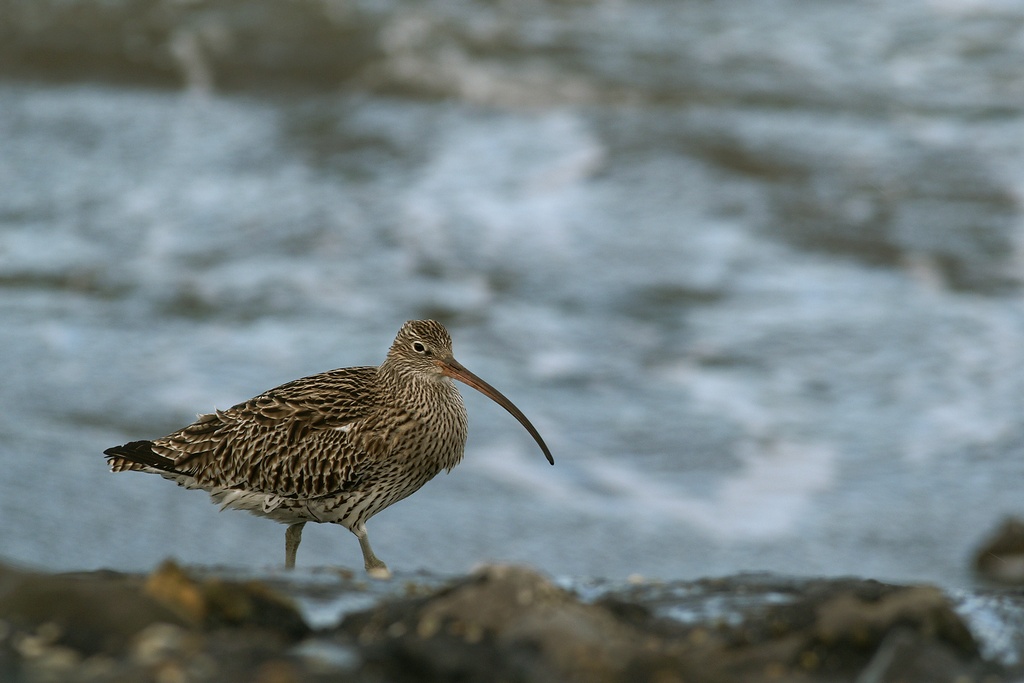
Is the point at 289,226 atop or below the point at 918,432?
atop

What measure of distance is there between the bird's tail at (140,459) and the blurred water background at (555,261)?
128 cm

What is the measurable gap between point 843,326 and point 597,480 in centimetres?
348

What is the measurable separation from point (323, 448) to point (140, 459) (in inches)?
37.9

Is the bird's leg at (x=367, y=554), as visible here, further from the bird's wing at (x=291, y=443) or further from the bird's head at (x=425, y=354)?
the bird's head at (x=425, y=354)

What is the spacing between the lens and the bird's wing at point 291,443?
22.1 ft

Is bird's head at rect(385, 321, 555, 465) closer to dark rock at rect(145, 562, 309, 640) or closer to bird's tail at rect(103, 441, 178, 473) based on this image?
bird's tail at rect(103, 441, 178, 473)

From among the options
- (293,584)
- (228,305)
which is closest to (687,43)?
(228,305)

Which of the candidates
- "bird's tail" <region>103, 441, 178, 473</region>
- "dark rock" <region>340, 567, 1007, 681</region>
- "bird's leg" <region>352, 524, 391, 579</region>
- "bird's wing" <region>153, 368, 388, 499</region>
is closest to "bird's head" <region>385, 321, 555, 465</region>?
"bird's wing" <region>153, 368, 388, 499</region>

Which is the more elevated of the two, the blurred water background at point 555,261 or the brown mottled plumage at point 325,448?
the blurred water background at point 555,261

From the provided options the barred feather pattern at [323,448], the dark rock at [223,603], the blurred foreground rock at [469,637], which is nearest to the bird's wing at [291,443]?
the barred feather pattern at [323,448]

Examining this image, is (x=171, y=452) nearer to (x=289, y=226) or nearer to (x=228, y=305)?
(x=228, y=305)

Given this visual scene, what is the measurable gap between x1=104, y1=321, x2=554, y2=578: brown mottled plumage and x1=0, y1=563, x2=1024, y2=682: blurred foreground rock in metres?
2.11

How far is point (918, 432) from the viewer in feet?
34.3

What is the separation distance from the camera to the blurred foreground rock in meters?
3.79
